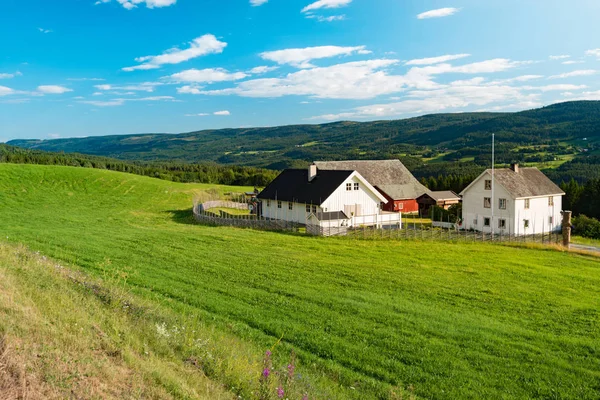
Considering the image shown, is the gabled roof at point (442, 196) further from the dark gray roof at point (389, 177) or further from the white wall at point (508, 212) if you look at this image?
the white wall at point (508, 212)

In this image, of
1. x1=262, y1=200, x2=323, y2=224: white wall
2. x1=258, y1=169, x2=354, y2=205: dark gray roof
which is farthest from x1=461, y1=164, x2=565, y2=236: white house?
x1=262, y1=200, x2=323, y2=224: white wall

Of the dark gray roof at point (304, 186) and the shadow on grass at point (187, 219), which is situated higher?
the dark gray roof at point (304, 186)

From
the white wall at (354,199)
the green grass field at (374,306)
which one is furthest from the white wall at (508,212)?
the green grass field at (374,306)

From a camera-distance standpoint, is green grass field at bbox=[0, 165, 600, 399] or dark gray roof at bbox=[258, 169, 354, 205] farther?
dark gray roof at bbox=[258, 169, 354, 205]

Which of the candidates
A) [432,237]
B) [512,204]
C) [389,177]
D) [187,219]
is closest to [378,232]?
[432,237]

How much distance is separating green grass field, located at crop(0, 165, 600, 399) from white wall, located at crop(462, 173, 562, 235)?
33.7ft

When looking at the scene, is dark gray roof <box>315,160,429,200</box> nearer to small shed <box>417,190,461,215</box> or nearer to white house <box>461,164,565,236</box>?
small shed <box>417,190,461,215</box>

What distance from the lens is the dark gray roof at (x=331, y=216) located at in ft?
123

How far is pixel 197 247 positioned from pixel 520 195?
95.6ft

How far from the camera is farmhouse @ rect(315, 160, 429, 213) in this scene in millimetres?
54781

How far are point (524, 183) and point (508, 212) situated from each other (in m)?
3.79

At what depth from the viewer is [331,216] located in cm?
3794

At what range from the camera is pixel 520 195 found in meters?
39.1

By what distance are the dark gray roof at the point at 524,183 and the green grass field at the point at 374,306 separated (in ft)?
37.2
